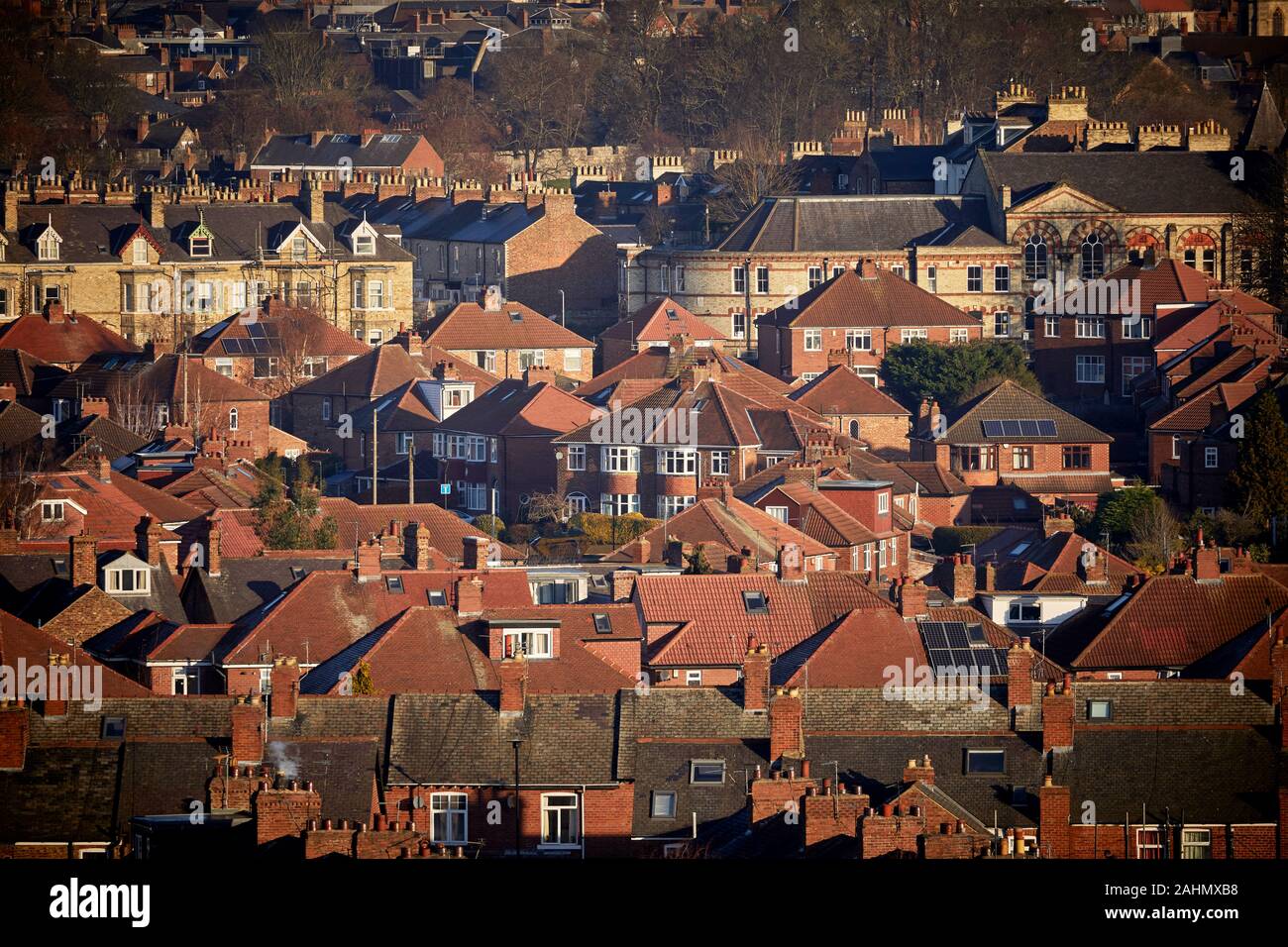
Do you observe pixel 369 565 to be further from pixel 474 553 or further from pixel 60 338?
pixel 60 338

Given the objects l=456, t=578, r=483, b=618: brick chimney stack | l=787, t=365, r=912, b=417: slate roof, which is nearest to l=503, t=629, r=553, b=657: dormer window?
l=456, t=578, r=483, b=618: brick chimney stack

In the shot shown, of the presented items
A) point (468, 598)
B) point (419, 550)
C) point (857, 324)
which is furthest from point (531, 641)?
point (857, 324)

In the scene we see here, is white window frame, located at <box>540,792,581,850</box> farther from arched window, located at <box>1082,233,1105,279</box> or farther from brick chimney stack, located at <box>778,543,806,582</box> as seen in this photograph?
arched window, located at <box>1082,233,1105,279</box>

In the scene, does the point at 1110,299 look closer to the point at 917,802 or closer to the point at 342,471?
the point at 342,471

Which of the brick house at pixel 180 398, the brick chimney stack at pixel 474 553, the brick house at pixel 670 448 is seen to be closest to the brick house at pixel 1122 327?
the brick house at pixel 670 448

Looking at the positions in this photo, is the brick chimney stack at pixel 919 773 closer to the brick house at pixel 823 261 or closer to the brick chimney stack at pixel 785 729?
the brick chimney stack at pixel 785 729

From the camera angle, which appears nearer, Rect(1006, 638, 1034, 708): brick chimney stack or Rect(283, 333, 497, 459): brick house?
Rect(1006, 638, 1034, 708): brick chimney stack

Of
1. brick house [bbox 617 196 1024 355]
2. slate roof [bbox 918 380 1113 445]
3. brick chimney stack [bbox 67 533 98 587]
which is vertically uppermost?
brick house [bbox 617 196 1024 355]
